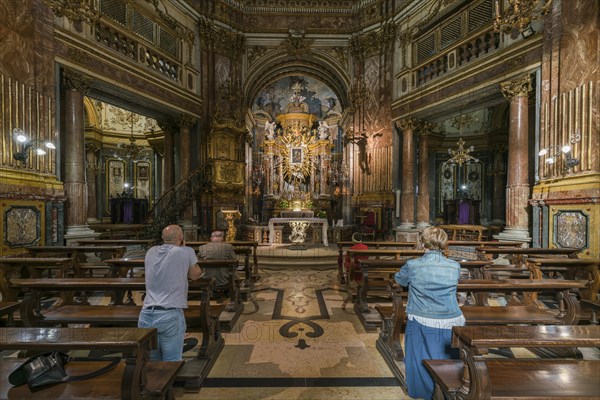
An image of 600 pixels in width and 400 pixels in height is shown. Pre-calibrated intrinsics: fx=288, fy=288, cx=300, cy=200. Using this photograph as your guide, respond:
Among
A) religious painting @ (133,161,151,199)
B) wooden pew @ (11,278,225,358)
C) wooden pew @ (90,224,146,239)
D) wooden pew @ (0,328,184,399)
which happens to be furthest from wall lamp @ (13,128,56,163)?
religious painting @ (133,161,151,199)

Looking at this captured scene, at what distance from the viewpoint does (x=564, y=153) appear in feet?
21.2

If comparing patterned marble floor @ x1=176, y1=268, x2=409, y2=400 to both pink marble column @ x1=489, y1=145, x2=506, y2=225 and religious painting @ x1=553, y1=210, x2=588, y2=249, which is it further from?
pink marble column @ x1=489, y1=145, x2=506, y2=225

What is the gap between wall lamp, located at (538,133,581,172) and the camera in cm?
620

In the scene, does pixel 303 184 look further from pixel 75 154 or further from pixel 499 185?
pixel 75 154

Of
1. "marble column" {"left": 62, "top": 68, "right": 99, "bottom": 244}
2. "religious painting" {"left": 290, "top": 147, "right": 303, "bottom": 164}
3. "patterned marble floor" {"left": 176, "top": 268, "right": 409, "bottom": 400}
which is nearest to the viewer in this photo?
"patterned marble floor" {"left": 176, "top": 268, "right": 409, "bottom": 400}

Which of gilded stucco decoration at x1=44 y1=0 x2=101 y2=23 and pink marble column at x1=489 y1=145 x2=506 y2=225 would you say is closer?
gilded stucco decoration at x1=44 y1=0 x2=101 y2=23

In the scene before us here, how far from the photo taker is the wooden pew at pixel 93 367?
1.59 meters

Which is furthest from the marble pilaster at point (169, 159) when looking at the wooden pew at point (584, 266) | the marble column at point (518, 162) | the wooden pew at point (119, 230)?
the wooden pew at point (584, 266)

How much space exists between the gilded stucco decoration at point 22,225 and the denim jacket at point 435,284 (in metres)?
7.59

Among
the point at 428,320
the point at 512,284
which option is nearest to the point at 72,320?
the point at 428,320

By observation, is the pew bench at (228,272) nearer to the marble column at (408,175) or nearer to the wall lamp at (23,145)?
the wall lamp at (23,145)

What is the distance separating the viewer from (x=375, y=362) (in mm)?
3293

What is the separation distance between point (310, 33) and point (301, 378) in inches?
575

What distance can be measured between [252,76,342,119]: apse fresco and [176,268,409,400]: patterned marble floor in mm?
16103
